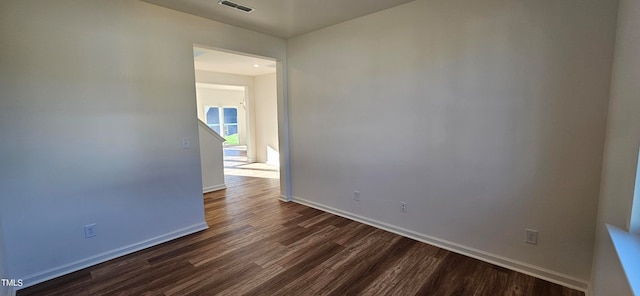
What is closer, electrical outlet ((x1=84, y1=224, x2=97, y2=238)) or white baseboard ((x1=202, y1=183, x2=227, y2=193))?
electrical outlet ((x1=84, y1=224, x2=97, y2=238))

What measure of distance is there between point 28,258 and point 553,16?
4.64 metres

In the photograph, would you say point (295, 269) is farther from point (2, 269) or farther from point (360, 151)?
point (2, 269)

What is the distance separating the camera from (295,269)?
248 centimetres

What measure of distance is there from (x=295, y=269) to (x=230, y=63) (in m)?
4.85

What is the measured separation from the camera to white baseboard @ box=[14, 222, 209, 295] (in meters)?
2.34

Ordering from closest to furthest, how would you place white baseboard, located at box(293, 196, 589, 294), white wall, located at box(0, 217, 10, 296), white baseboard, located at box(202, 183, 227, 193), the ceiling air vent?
white wall, located at box(0, 217, 10, 296)
white baseboard, located at box(293, 196, 589, 294)
the ceiling air vent
white baseboard, located at box(202, 183, 227, 193)

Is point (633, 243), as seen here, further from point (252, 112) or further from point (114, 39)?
point (252, 112)

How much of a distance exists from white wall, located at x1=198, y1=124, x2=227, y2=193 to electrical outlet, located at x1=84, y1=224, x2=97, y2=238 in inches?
93.7

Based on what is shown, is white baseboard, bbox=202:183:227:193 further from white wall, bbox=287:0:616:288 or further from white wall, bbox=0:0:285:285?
white wall, bbox=287:0:616:288

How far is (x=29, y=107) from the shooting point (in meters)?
2.25

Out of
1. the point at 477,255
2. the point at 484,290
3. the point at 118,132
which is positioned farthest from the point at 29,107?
the point at 477,255

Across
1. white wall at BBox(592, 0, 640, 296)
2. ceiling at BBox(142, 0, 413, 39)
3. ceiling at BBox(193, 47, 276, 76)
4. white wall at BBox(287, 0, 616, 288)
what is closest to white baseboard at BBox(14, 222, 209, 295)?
white wall at BBox(287, 0, 616, 288)

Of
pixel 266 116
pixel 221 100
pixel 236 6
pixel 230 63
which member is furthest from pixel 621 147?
pixel 221 100

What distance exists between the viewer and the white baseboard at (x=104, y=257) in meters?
2.34
